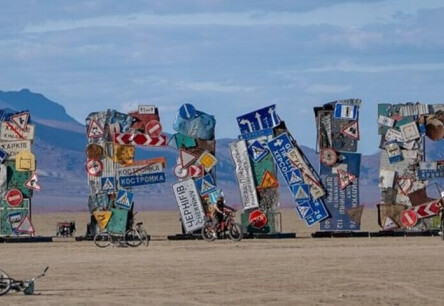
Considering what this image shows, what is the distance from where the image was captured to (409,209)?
→ 41125 millimetres

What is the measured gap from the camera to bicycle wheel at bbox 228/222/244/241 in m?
40.4

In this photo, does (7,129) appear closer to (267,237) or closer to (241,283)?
(267,237)

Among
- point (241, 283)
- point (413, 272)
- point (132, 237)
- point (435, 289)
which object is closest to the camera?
point (435, 289)

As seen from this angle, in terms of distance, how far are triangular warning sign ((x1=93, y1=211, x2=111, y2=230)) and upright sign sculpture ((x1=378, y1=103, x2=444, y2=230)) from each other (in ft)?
24.5

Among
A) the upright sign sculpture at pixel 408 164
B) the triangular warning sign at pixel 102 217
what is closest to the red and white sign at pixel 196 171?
the triangular warning sign at pixel 102 217

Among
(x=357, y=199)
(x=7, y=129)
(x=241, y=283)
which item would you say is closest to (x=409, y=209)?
(x=357, y=199)

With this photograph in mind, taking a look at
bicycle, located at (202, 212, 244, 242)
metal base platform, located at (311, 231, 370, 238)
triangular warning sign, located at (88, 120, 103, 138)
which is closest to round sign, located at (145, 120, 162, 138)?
triangular warning sign, located at (88, 120, 103, 138)

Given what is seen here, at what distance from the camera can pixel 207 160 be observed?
1636 inches

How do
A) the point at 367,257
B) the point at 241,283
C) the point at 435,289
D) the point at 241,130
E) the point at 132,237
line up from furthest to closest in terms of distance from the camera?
the point at 241,130 → the point at 132,237 → the point at 367,257 → the point at 241,283 → the point at 435,289

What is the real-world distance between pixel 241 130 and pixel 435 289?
18.7m

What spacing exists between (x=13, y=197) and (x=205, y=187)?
5271 millimetres

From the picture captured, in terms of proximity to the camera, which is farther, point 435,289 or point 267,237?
point 267,237

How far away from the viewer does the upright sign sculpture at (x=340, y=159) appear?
41.2 meters

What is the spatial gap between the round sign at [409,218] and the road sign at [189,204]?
215 inches
